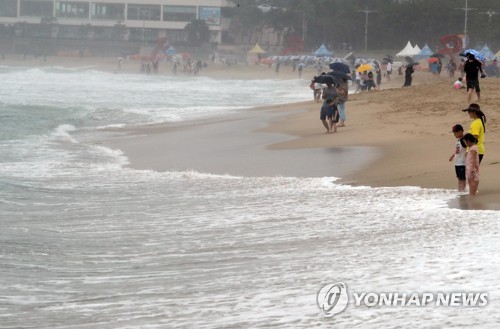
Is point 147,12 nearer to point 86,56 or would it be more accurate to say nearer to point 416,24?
point 86,56

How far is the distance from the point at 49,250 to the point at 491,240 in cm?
470

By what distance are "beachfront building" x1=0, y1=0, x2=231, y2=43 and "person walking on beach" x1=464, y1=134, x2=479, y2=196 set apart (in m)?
130

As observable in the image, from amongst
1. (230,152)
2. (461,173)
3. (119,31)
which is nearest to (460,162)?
(461,173)

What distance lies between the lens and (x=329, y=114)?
2397cm

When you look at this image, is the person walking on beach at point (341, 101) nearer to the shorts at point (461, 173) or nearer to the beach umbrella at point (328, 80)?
the beach umbrella at point (328, 80)

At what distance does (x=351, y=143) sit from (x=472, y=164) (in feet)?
27.5

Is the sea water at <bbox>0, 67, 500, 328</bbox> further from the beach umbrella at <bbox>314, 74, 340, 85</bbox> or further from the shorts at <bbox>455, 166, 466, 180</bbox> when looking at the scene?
the beach umbrella at <bbox>314, 74, 340, 85</bbox>

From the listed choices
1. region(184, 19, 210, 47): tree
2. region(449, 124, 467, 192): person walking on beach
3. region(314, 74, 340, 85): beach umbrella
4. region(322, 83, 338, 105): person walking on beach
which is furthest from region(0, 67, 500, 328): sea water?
region(184, 19, 210, 47): tree

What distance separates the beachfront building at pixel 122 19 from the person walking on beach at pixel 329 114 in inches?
4673

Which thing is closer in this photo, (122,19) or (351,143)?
(351,143)

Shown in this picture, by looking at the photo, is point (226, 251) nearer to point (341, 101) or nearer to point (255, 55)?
point (341, 101)

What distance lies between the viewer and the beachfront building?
142 meters

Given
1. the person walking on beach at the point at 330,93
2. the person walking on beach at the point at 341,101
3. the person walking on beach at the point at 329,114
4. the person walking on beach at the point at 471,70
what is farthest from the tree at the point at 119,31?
the person walking on beach at the point at 329,114

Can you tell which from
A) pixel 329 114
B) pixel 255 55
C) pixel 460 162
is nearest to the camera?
pixel 460 162
